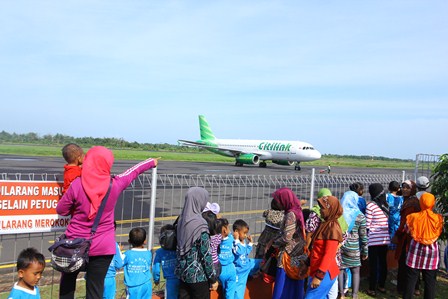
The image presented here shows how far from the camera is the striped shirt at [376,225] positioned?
6.00 meters

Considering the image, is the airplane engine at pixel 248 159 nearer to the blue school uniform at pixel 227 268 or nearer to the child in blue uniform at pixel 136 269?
the blue school uniform at pixel 227 268

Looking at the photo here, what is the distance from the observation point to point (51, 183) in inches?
175

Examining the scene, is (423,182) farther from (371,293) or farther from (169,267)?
(169,267)

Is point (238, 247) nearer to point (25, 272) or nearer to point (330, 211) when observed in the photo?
point (330, 211)

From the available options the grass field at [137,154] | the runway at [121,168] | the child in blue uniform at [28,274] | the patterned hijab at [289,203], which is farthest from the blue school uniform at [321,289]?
the grass field at [137,154]

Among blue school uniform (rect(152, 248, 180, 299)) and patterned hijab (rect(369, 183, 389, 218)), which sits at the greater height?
patterned hijab (rect(369, 183, 389, 218))

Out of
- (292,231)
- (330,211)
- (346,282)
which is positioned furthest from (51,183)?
(346,282)

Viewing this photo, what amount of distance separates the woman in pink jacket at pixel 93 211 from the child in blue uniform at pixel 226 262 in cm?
A: 134

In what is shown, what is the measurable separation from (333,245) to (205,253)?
1.26 meters

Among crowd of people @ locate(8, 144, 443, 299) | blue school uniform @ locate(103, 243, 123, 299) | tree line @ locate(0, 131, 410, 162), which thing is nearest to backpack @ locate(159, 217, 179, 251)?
crowd of people @ locate(8, 144, 443, 299)

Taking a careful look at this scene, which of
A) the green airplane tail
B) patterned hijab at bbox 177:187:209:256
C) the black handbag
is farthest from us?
the green airplane tail

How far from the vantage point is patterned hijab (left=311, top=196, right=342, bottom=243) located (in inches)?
159

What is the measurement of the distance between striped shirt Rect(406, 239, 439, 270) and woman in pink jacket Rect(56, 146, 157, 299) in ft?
12.4

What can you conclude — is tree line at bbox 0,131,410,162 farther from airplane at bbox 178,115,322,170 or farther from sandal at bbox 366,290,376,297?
sandal at bbox 366,290,376,297
